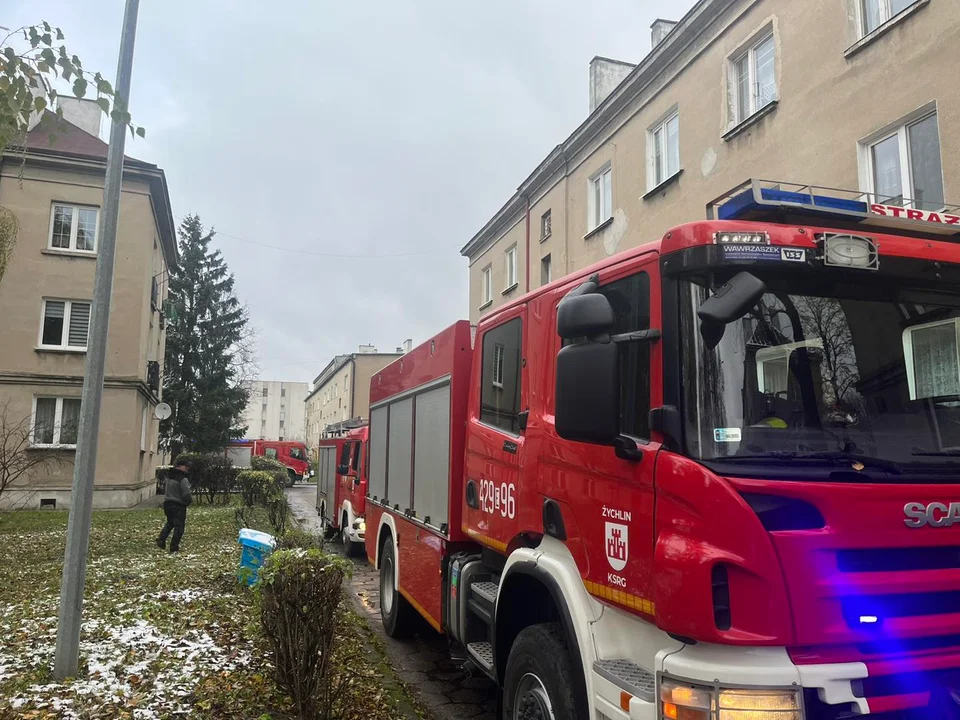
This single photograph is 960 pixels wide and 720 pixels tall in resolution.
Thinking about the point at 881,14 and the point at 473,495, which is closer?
the point at 473,495

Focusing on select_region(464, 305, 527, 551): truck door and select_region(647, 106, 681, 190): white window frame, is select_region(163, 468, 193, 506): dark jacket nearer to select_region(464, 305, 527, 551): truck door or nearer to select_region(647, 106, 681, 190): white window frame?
select_region(464, 305, 527, 551): truck door

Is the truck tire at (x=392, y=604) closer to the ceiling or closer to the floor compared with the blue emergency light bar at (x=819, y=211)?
closer to the floor

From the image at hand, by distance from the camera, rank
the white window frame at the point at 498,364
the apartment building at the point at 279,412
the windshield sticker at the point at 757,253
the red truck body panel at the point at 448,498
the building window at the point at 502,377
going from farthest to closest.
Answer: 1. the apartment building at the point at 279,412
2. the red truck body panel at the point at 448,498
3. the white window frame at the point at 498,364
4. the building window at the point at 502,377
5. the windshield sticker at the point at 757,253

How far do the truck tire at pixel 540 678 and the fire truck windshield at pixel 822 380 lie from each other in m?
1.26

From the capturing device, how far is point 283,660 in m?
4.32

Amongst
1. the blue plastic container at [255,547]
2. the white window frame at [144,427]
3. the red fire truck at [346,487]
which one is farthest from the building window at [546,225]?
the white window frame at [144,427]

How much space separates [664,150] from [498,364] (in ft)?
35.2

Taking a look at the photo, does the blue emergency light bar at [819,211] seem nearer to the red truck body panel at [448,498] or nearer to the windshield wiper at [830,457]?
the windshield wiper at [830,457]

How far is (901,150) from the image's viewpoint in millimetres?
8781

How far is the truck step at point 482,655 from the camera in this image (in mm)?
4289

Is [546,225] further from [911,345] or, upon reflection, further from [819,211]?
[911,345]

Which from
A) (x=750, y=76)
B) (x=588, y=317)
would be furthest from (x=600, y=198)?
(x=588, y=317)

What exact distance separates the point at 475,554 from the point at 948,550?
315 centimetres

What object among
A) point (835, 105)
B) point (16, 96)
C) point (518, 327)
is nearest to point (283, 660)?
point (518, 327)
